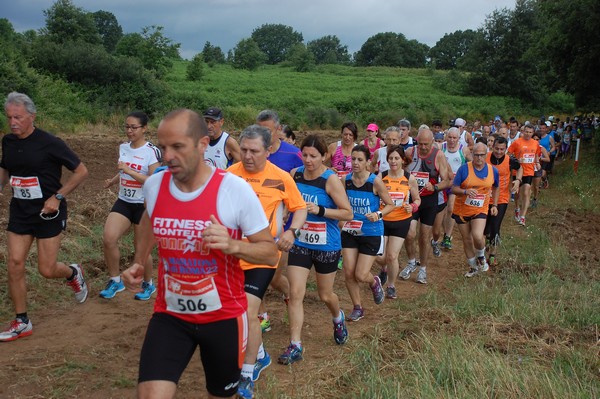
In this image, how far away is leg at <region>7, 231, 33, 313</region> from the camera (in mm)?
5949

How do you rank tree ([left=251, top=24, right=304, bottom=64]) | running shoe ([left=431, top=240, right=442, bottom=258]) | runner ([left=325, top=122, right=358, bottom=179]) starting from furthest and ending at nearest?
tree ([left=251, top=24, right=304, bottom=64]), running shoe ([left=431, top=240, right=442, bottom=258]), runner ([left=325, top=122, right=358, bottom=179])

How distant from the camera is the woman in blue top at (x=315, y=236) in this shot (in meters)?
5.70

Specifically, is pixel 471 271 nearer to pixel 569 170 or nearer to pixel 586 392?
pixel 586 392

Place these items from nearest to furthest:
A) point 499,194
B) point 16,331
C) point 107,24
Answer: point 16,331
point 499,194
point 107,24

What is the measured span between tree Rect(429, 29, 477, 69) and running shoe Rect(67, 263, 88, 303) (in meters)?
102

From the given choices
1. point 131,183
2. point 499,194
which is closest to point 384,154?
point 499,194

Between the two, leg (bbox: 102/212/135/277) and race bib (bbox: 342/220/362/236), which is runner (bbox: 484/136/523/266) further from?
leg (bbox: 102/212/135/277)

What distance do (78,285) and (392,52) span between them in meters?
93.4

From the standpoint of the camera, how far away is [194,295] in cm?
332

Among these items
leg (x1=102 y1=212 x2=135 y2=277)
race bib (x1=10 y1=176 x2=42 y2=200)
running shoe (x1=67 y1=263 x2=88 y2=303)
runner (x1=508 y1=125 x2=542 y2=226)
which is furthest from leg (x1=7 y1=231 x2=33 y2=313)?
runner (x1=508 y1=125 x2=542 y2=226)

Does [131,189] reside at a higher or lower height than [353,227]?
higher

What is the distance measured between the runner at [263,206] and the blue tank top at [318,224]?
2.00 ft

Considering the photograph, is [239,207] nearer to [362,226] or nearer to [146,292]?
[362,226]

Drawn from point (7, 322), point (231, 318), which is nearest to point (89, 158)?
point (7, 322)
